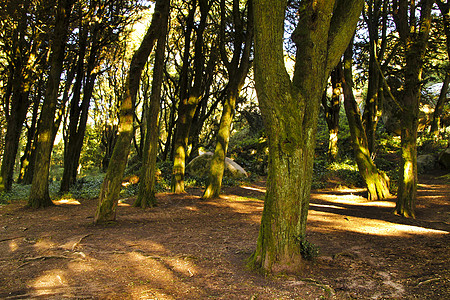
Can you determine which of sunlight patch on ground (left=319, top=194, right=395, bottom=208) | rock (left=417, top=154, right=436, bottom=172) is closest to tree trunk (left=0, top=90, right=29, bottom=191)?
sunlight patch on ground (left=319, top=194, right=395, bottom=208)

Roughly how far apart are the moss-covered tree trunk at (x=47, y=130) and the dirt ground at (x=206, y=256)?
0.83 meters

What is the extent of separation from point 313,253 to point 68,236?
15.1 feet

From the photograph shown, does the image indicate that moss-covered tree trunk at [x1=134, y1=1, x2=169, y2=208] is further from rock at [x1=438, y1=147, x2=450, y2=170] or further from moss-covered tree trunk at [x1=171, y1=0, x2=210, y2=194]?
rock at [x1=438, y1=147, x2=450, y2=170]

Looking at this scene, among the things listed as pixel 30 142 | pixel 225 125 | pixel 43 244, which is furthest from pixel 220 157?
pixel 30 142

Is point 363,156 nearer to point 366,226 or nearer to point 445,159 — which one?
point 366,226

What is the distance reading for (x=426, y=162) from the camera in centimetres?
1529

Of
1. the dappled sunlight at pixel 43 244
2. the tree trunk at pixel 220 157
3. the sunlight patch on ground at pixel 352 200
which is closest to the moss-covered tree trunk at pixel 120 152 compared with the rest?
the dappled sunlight at pixel 43 244

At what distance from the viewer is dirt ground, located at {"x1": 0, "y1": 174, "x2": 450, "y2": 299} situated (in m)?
3.54

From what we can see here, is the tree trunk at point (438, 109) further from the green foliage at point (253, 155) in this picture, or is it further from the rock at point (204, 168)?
the rock at point (204, 168)

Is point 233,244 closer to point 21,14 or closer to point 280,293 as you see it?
point 280,293

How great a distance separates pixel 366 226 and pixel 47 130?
915 centimetres

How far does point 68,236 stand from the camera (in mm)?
6012

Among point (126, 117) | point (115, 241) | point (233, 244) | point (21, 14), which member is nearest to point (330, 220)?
point (233, 244)

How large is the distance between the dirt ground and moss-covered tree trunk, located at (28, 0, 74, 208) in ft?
2.74
